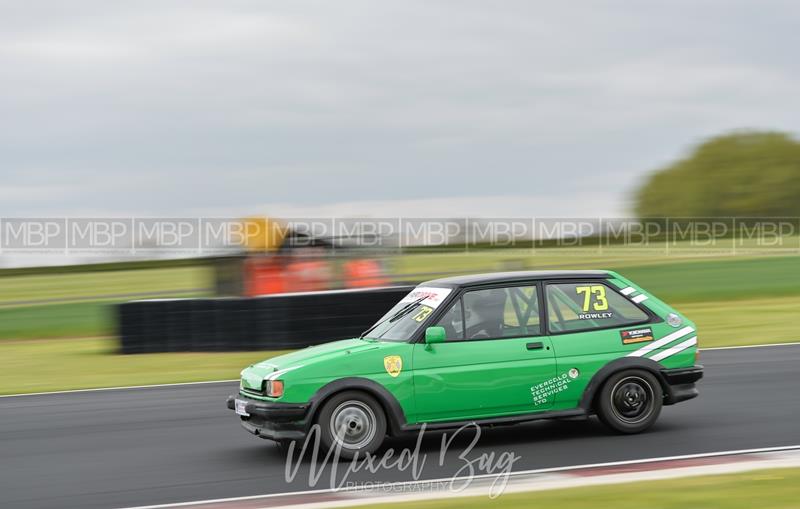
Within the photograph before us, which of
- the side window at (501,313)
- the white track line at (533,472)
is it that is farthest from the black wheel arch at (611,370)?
the white track line at (533,472)

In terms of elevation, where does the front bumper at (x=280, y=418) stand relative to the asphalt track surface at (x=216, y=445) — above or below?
above

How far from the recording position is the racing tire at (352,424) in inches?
306

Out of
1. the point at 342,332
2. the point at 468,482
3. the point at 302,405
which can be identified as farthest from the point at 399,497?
the point at 342,332

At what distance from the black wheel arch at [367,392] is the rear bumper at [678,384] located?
7.65 feet

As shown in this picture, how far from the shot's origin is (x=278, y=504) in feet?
21.2

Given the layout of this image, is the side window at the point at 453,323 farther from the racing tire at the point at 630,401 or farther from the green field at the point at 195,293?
the green field at the point at 195,293

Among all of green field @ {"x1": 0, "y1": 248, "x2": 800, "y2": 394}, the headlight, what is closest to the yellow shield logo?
the headlight

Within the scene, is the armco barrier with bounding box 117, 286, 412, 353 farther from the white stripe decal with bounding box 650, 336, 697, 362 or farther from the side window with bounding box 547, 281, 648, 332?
the white stripe decal with bounding box 650, 336, 697, 362

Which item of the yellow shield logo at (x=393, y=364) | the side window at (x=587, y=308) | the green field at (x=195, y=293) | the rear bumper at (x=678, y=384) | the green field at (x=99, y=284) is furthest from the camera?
the green field at (x=99, y=284)

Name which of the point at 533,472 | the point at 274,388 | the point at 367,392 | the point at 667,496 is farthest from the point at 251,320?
the point at 667,496

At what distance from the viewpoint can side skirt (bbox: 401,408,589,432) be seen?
25.9ft

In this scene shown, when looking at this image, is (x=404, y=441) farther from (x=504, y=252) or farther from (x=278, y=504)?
(x=504, y=252)

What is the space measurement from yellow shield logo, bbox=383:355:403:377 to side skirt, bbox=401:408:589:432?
0.43 m

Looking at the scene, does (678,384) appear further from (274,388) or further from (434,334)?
(274,388)
